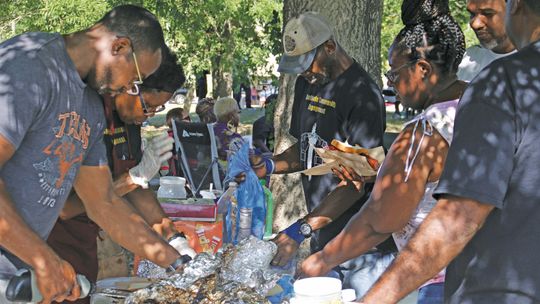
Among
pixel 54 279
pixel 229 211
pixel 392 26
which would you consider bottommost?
pixel 392 26

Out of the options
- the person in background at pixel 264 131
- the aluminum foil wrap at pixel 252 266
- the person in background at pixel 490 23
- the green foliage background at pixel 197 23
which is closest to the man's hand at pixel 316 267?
the aluminum foil wrap at pixel 252 266

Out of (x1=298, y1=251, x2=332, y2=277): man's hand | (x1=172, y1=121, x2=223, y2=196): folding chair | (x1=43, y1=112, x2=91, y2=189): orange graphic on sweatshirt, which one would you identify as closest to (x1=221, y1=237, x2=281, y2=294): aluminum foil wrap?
(x1=298, y1=251, x2=332, y2=277): man's hand

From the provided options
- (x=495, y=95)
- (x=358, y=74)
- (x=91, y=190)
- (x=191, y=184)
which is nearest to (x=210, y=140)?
(x=191, y=184)

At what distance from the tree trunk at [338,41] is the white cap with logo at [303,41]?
1961 millimetres

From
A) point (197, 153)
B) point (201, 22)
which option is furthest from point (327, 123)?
point (201, 22)

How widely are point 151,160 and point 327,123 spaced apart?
109 centimetres

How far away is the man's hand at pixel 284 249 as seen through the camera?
3.58 m

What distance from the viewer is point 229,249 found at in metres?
3.01

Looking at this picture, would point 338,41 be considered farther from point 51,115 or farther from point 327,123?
point 51,115

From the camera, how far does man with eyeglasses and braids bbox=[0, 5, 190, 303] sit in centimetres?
255

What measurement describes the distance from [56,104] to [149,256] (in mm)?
953

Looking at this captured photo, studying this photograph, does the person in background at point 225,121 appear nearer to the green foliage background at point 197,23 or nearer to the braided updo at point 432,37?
the green foliage background at point 197,23

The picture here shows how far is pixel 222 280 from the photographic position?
278 centimetres

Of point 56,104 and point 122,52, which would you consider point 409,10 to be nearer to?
point 122,52
